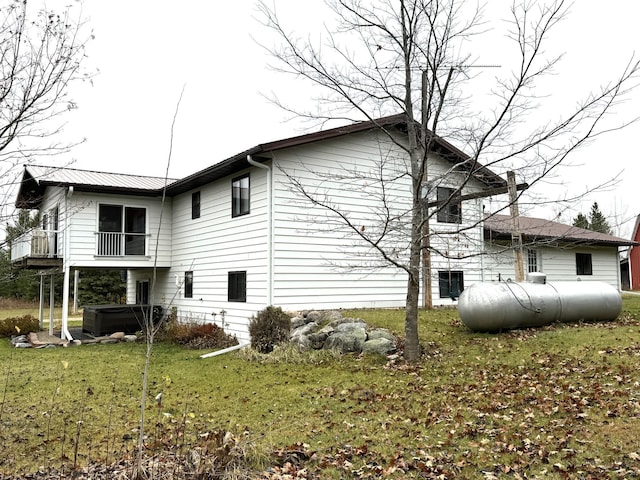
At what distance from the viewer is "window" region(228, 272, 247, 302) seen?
1420cm

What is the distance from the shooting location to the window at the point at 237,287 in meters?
14.2

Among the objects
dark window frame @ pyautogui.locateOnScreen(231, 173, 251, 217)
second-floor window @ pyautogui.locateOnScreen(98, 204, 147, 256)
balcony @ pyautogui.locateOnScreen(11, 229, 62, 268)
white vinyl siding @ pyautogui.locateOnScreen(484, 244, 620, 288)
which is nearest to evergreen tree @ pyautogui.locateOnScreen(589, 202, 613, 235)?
white vinyl siding @ pyautogui.locateOnScreen(484, 244, 620, 288)

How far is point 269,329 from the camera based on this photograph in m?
11.7

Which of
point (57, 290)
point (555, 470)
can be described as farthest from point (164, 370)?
point (57, 290)

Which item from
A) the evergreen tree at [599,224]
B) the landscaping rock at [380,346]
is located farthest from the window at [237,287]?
the evergreen tree at [599,224]

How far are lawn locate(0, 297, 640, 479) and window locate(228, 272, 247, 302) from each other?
3065 millimetres

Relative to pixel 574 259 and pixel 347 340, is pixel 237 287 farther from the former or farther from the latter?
pixel 574 259

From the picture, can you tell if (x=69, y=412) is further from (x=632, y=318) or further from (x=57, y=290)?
(x=57, y=290)

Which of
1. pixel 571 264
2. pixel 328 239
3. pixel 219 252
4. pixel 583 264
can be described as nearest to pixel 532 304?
pixel 328 239

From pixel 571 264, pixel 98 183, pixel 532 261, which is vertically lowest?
pixel 571 264

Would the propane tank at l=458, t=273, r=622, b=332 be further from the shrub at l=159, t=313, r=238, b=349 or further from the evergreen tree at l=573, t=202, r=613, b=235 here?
the shrub at l=159, t=313, r=238, b=349

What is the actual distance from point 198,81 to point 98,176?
51.6 feet

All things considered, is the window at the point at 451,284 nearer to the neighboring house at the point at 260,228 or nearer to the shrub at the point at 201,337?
the neighboring house at the point at 260,228

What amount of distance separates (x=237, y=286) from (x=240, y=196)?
261 centimetres
